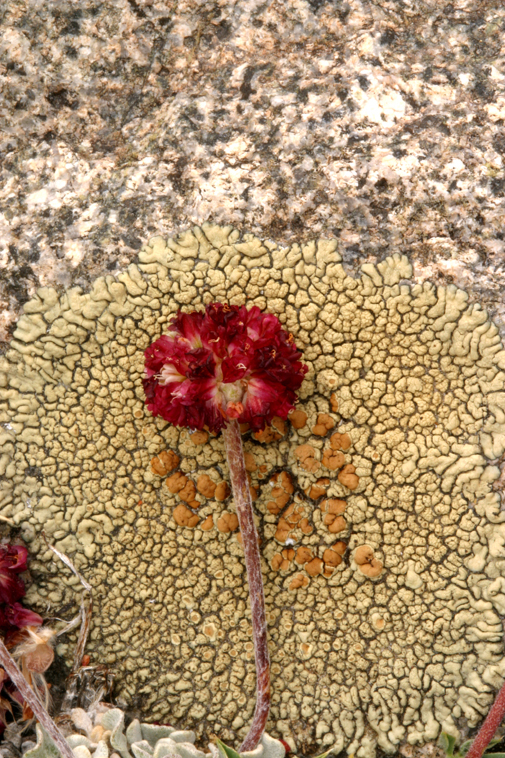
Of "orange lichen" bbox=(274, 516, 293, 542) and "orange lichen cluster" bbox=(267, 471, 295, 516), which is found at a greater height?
"orange lichen cluster" bbox=(267, 471, 295, 516)

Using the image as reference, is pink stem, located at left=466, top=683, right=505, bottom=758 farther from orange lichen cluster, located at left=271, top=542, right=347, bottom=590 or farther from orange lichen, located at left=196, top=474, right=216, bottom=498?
orange lichen, located at left=196, top=474, right=216, bottom=498

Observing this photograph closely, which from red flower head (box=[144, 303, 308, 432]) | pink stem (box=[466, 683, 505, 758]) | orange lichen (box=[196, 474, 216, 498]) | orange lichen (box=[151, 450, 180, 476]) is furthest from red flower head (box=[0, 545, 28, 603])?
pink stem (box=[466, 683, 505, 758])

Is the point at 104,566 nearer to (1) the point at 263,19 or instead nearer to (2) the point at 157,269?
(2) the point at 157,269

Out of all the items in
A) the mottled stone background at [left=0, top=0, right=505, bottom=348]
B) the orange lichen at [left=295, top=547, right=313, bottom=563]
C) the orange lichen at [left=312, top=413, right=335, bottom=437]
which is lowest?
the orange lichen at [left=295, top=547, right=313, bottom=563]

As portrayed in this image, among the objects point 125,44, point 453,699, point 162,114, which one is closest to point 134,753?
point 453,699

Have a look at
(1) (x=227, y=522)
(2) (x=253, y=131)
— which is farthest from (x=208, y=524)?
(2) (x=253, y=131)

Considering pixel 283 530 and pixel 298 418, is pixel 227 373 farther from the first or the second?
pixel 283 530
